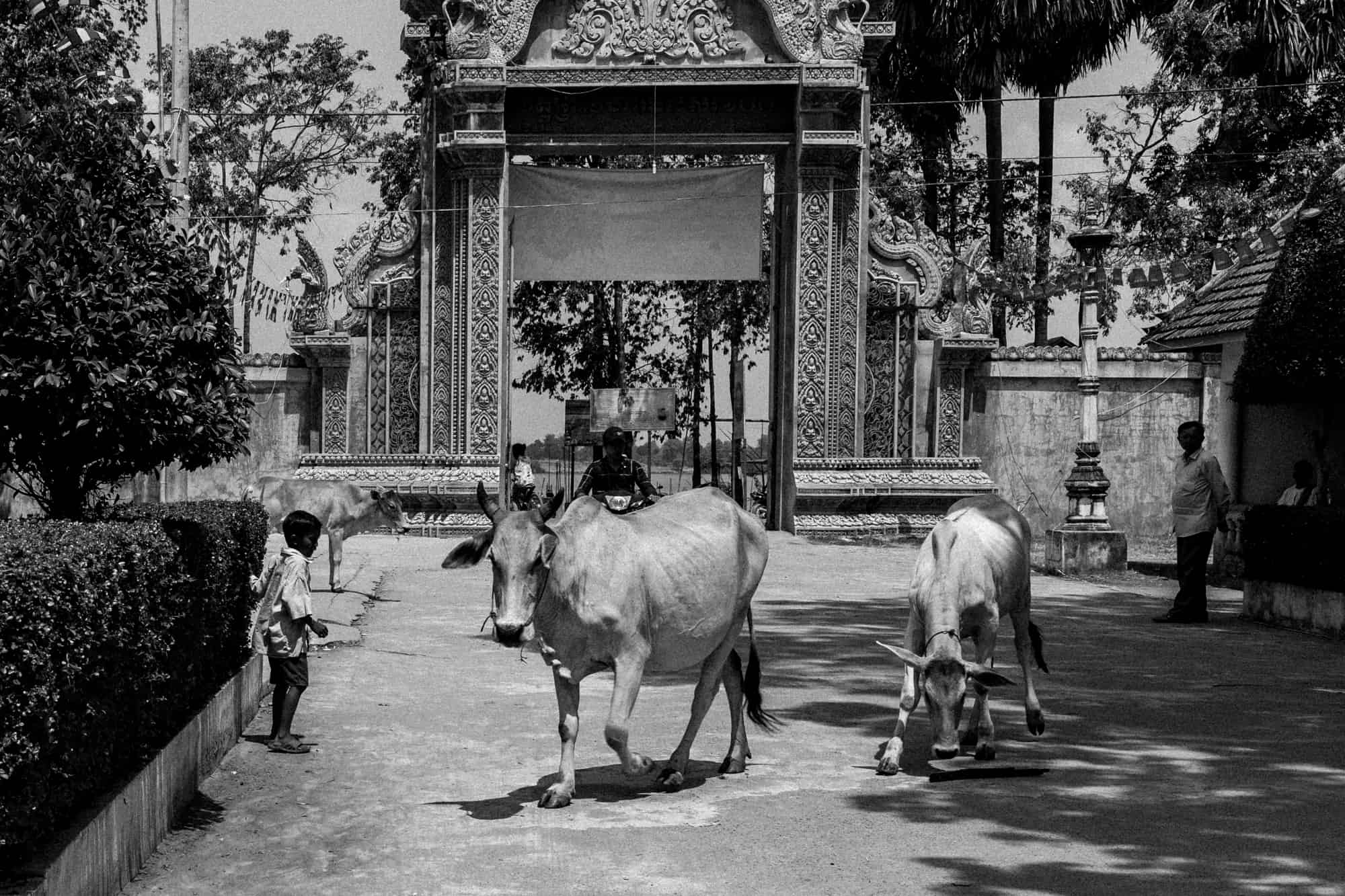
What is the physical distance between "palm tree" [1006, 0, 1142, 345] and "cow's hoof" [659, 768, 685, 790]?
27.5 meters

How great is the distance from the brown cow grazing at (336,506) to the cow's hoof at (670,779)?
956 cm

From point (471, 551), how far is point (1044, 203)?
33895mm

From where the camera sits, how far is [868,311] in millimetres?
28016

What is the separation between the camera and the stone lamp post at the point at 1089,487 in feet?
70.7

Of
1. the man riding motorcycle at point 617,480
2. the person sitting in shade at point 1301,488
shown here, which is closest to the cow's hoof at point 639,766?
the man riding motorcycle at point 617,480

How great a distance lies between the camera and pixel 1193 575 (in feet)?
52.2

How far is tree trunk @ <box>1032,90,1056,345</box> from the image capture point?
1449 inches

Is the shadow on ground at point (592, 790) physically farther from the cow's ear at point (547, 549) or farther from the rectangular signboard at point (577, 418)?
the rectangular signboard at point (577, 418)

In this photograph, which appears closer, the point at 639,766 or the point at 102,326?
the point at 639,766

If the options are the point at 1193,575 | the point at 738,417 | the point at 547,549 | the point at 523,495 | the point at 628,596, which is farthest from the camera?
the point at 738,417

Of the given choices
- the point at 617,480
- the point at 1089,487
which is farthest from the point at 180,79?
the point at 1089,487

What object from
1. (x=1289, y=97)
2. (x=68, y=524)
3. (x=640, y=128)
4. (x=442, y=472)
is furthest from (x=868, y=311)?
(x=68, y=524)

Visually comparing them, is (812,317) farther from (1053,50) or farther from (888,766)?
(888,766)

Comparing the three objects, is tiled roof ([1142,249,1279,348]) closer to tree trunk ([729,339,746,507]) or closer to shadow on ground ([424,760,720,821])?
tree trunk ([729,339,746,507])
